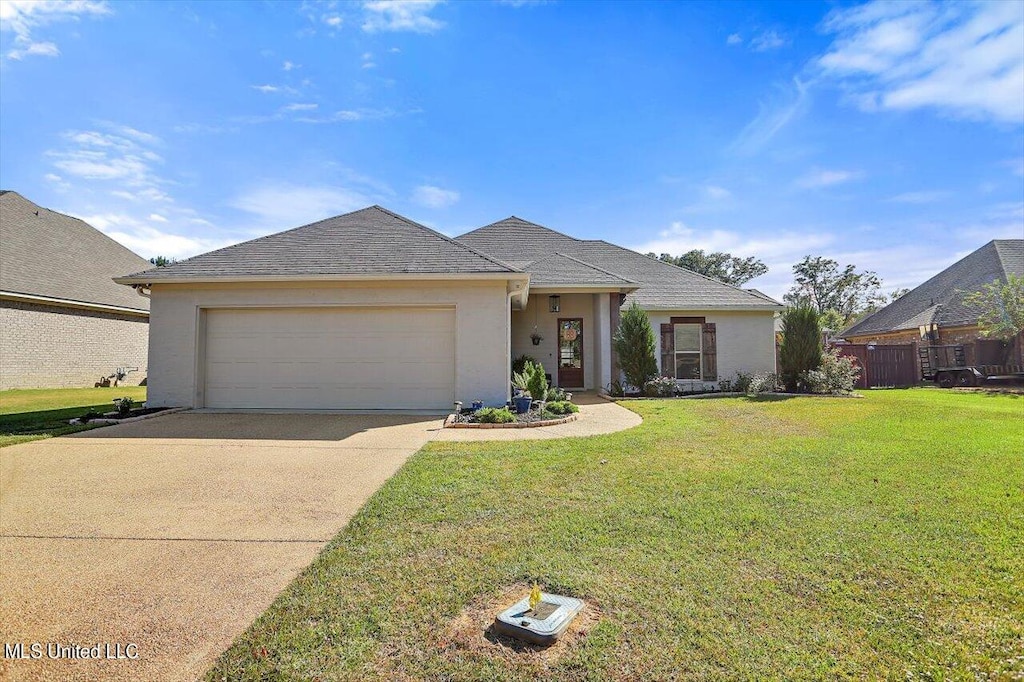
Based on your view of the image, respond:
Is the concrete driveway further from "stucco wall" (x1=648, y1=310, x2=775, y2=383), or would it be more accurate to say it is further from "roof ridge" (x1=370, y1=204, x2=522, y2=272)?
"stucco wall" (x1=648, y1=310, x2=775, y2=383)

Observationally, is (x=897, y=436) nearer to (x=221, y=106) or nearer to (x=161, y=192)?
(x=221, y=106)

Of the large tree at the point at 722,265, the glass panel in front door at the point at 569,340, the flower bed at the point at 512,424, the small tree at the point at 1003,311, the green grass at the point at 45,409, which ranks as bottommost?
A: the flower bed at the point at 512,424

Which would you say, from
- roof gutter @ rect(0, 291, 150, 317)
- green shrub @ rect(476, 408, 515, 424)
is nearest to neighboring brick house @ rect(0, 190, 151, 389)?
roof gutter @ rect(0, 291, 150, 317)

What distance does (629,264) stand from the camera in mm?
17562

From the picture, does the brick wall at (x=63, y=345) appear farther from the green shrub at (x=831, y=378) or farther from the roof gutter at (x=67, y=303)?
the green shrub at (x=831, y=378)

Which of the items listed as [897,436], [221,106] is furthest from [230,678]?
[221,106]

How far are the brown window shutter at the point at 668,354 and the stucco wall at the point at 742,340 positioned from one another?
30 centimetres

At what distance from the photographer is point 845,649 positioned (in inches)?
85.1

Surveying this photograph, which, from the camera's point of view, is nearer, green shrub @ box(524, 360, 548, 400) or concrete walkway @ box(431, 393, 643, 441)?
concrete walkway @ box(431, 393, 643, 441)

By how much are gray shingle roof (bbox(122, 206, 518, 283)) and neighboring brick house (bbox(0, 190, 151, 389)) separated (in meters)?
8.93

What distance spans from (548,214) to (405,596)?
1903 cm

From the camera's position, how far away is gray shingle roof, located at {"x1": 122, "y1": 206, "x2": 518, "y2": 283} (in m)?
9.84

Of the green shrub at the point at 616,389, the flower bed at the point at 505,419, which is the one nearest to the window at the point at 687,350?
the green shrub at the point at 616,389

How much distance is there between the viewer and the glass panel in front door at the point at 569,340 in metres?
14.9
